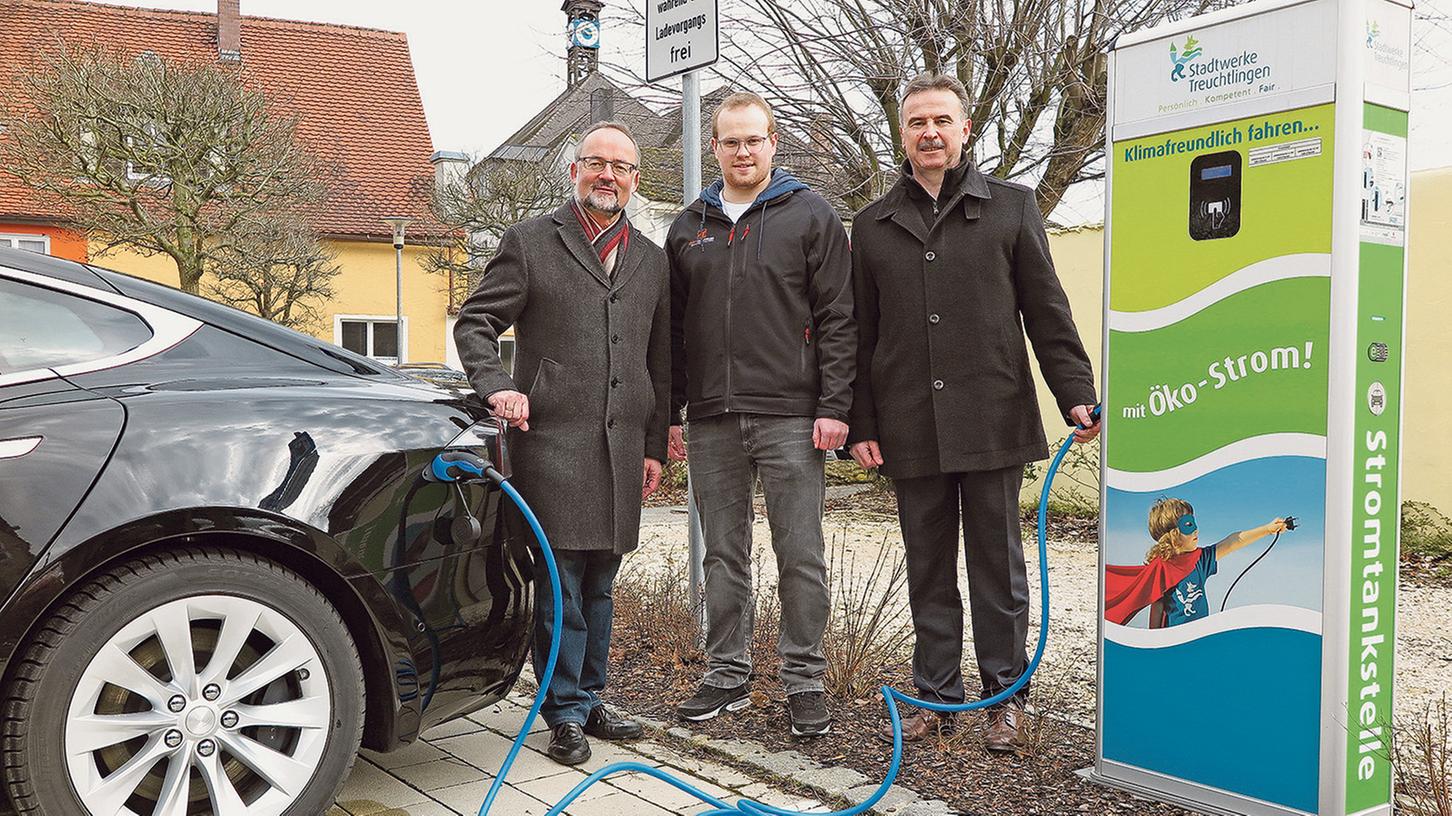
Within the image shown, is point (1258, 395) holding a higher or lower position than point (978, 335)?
lower

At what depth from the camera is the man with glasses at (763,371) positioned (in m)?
3.81

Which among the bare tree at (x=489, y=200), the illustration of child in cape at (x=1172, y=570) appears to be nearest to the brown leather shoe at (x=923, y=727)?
the illustration of child in cape at (x=1172, y=570)

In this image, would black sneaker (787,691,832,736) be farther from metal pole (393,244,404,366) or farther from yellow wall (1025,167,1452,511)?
metal pole (393,244,404,366)

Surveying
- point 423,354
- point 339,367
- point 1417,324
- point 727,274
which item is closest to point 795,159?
point 1417,324

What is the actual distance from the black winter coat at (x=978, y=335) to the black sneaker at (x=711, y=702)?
101 cm

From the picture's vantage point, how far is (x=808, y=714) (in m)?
3.81

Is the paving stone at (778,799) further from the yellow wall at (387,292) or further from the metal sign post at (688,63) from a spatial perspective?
the yellow wall at (387,292)

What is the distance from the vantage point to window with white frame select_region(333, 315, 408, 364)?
24.6 meters

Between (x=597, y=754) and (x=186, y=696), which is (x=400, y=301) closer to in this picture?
(x=597, y=754)

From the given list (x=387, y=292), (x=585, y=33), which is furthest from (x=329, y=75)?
(x=585, y=33)

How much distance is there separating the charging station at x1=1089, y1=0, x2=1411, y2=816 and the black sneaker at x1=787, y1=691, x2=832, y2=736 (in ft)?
3.06

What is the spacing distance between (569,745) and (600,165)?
1782 millimetres

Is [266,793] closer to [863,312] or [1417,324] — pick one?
[863,312]

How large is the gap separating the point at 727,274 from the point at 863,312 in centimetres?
45
